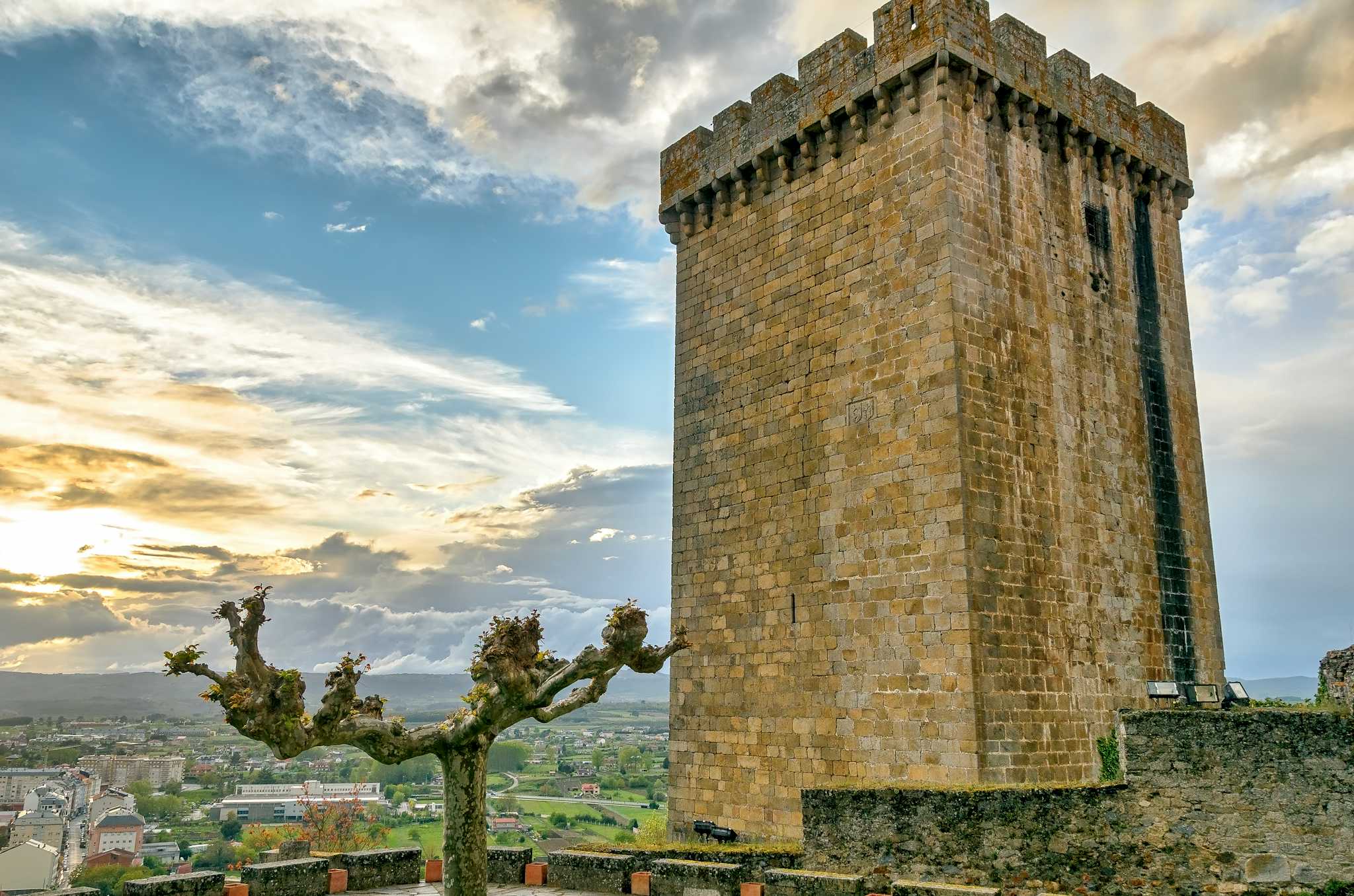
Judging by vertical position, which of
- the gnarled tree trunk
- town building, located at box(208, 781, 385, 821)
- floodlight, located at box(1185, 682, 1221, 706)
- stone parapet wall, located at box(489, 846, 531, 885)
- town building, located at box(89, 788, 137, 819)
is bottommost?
town building, located at box(208, 781, 385, 821)

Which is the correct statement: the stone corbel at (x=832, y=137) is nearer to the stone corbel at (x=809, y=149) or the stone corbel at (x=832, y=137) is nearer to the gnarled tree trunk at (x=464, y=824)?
the stone corbel at (x=809, y=149)

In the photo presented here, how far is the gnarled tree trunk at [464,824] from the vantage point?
10.2 meters

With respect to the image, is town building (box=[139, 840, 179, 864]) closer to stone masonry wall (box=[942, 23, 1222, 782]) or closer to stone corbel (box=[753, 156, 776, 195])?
stone corbel (box=[753, 156, 776, 195])

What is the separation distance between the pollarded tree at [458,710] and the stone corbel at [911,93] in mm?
9003

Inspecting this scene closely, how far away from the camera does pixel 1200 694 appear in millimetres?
15016

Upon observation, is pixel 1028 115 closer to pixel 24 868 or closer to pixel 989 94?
pixel 989 94

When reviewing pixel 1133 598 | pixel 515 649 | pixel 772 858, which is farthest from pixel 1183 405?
pixel 515 649

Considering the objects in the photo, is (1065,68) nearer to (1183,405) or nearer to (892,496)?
(1183,405)

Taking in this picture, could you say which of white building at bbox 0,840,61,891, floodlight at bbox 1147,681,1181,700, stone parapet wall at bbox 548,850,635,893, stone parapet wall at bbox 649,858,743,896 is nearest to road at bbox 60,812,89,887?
white building at bbox 0,840,61,891

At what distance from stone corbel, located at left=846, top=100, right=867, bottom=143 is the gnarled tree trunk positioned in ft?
36.0

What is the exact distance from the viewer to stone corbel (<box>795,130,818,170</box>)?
16.6 metres

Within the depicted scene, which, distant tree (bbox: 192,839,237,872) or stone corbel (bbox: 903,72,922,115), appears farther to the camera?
distant tree (bbox: 192,839,237,872)

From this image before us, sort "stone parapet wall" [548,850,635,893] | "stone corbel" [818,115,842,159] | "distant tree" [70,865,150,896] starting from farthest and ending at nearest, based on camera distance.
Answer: "distant tree" [70,865,150,896] < "stone corbel" [818,115,842,159] < "stone parapet wall" [548,850,635,893]

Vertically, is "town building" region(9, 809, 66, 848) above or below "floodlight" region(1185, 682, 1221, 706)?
below
